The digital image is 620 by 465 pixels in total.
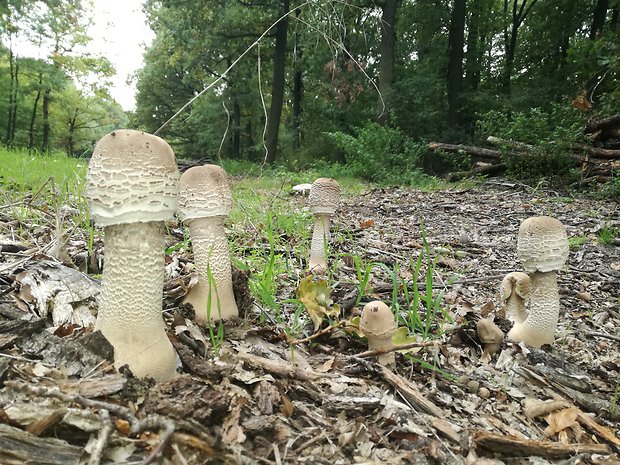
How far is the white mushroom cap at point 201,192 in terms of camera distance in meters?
2.32

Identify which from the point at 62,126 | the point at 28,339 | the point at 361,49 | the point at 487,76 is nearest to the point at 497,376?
the point at 28,339

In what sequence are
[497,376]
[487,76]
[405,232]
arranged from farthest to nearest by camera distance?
[487,76] → [405,232] → [497,376]

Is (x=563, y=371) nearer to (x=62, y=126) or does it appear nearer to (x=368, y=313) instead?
(x=368, y=313)

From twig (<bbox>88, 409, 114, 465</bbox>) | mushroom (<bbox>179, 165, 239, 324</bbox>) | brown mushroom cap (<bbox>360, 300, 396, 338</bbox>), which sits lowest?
twig (<bbox>88, 409, 114, 465</bbox>)

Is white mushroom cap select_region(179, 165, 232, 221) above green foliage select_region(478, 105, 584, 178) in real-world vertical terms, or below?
below

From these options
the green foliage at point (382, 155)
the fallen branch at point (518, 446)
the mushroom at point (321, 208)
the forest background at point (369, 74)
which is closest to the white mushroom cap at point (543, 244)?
the fallen branch at point (518, 446)

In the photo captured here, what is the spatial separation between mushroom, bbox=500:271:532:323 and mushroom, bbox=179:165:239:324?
192cm

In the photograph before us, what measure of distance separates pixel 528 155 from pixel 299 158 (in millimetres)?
14669

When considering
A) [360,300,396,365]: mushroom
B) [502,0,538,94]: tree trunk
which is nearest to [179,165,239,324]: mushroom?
[360,300,396,365]: mushroom

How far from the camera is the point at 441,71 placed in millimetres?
21000

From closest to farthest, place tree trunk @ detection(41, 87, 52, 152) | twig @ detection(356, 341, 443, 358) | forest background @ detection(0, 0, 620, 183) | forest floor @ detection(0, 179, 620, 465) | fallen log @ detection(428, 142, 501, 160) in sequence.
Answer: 1. forest floor @ detection(0, 179, 620, 465)
2. twig @ detection(356, 341, 443, 358)
3. fallen log @ detection(428, 142, 501, 160)
4. forest background @ detection(0, 0, 620, 183)
5. tree trunk @ detection(41, 87, 52, 152)

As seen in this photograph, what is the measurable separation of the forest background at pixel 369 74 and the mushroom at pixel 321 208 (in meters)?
7.41

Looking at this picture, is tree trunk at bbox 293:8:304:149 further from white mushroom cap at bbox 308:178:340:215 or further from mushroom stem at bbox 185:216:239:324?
mushroom stem at bbox 185:216:239:324

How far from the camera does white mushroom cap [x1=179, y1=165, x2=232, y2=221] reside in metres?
2.32
